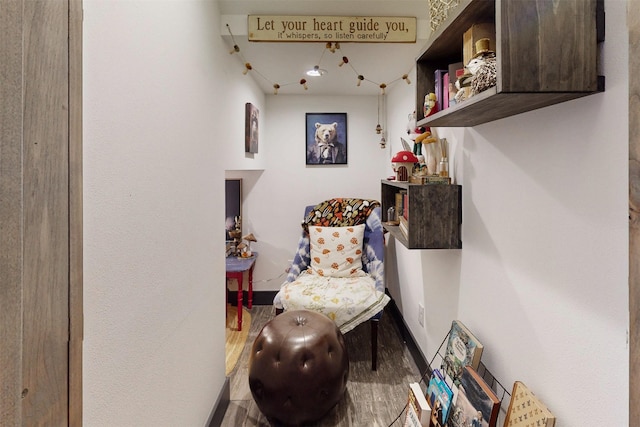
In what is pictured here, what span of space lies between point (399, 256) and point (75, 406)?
8.64ft

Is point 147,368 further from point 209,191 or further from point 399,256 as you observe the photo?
point 399,256

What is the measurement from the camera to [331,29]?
71.9 inches

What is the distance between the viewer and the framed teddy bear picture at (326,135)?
3.51 meters

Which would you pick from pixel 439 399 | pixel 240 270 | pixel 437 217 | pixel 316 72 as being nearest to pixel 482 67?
pixel 437 217

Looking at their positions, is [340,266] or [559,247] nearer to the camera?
[559,247]

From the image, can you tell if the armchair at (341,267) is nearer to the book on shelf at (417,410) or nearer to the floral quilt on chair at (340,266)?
the floral quilt on chair at (340,266)

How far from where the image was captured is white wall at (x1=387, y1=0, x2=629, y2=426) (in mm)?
788

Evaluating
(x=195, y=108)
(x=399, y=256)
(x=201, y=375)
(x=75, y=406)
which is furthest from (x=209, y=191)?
(x=399, y=256)

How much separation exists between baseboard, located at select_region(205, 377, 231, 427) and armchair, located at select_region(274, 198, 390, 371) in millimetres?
618

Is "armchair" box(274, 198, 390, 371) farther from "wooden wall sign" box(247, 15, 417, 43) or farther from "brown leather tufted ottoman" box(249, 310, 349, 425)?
"wooden wall sign" box(247, 15, 417, 43)

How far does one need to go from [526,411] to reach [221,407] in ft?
4.93

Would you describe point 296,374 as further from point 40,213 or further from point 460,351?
point 40,213

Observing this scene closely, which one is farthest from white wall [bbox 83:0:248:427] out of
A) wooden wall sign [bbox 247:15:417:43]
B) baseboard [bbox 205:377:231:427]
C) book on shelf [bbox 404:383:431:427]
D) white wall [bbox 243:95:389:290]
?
white wall [bbox 243:95:389:290]

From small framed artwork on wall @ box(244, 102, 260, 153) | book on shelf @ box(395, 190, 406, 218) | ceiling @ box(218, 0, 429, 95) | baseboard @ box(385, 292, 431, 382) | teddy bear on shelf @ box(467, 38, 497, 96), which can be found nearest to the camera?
teddy bear on shelf @ box(467, 38, 497, 96)
